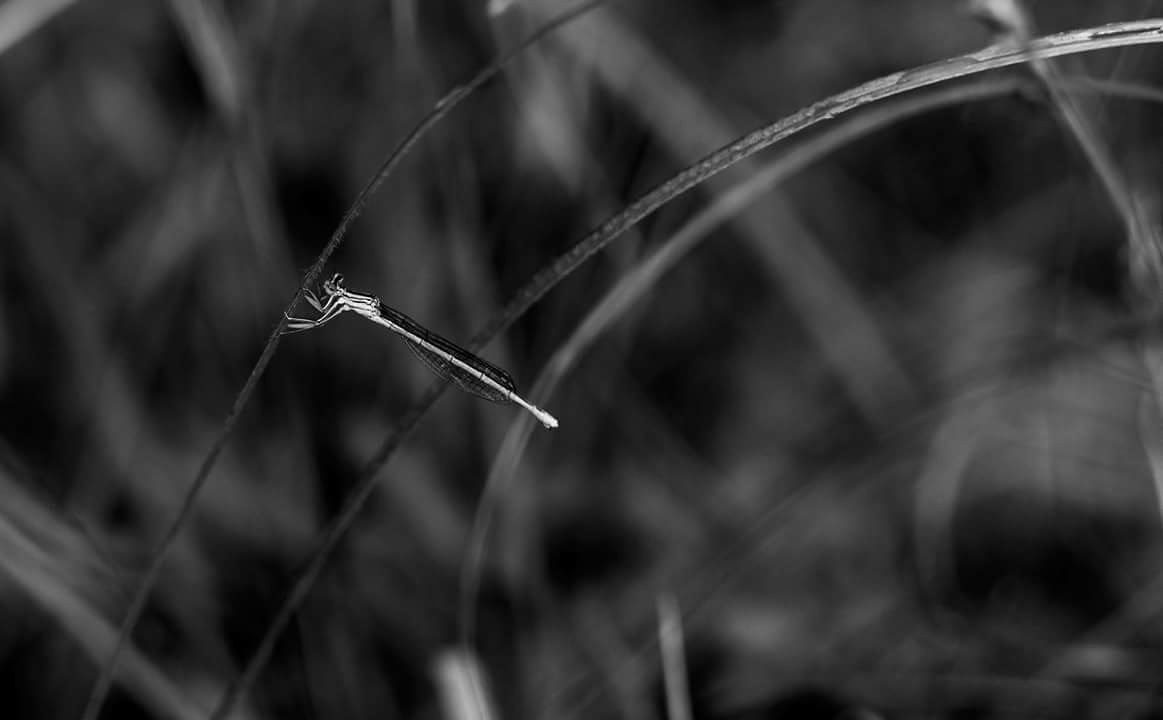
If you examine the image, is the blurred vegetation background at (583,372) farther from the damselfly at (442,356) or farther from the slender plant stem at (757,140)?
the slender plant stem at (757,140)

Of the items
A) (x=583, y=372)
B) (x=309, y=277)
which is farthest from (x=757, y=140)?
(x=583, y=372)

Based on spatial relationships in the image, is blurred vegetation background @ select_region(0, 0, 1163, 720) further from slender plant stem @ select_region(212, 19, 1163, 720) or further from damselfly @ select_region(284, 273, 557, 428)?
slender plant stem @ select_region(212, 19, 1163, 720)

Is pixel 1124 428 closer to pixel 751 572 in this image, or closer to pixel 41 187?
pixel 751 572

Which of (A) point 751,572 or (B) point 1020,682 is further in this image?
(A) point 751,572

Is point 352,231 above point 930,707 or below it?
above

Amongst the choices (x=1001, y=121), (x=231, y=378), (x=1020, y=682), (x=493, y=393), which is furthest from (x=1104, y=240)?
(x=231, y=378)
